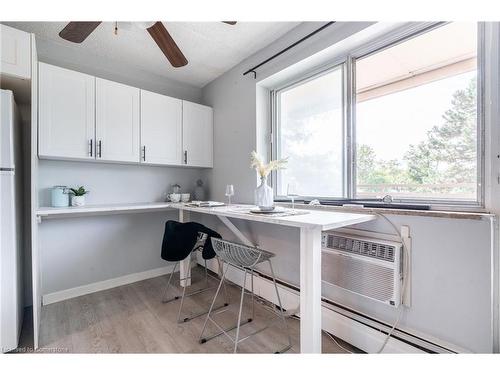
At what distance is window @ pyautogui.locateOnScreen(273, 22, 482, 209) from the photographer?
1348 millimetres

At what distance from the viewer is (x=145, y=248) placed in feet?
9.46

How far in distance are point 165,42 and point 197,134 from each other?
4.40 ft

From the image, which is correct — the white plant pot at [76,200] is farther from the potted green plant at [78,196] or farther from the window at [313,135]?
the window at [313,135]

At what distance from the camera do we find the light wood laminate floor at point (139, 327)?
5.25ft

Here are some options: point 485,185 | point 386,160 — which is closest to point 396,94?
point 386,160

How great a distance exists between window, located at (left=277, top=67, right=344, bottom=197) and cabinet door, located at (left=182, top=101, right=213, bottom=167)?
1055 mm

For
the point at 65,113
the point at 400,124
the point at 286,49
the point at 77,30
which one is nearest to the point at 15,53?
the point at 77,30

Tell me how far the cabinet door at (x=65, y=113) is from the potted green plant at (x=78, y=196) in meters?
0.35

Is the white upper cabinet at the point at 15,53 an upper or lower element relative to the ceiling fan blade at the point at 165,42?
lower

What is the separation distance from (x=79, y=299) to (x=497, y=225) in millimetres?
3270

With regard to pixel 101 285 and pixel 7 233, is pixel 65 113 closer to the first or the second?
pixel 7 233

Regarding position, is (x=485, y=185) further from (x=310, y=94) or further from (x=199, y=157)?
(x=199, y=157)

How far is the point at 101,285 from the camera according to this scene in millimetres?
2541

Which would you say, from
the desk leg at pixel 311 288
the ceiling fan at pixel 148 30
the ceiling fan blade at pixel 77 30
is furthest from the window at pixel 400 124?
the ceiling fan blade at pixel 77 30
